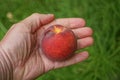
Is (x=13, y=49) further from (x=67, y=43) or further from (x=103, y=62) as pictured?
(x=103, y=62)

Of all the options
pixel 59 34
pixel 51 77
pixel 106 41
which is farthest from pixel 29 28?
pixel 106 41

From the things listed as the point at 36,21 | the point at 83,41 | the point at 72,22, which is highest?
the point at 36,21

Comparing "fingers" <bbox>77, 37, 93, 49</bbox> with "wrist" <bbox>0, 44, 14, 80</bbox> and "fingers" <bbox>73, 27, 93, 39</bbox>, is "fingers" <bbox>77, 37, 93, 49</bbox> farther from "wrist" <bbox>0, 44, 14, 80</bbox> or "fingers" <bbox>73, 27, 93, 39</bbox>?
"wrist" <bbox>0, 44, 14, 80</bbox>

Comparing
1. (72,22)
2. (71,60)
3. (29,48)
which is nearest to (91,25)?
(72,22)

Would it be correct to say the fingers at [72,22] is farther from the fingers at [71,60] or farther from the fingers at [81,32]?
the fingers at [71,60]

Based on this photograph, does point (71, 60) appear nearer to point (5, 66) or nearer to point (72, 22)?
point (72, 22)

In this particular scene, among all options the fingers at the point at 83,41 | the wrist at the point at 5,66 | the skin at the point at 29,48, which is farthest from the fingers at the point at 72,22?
the wrist at the point at 5,66
